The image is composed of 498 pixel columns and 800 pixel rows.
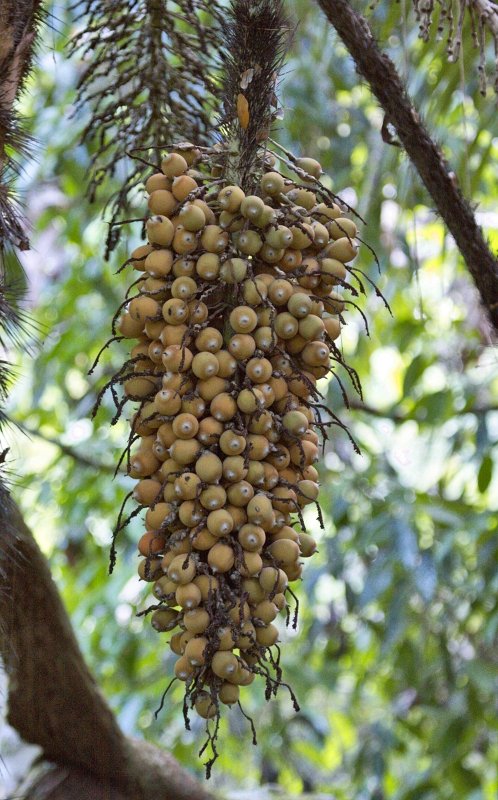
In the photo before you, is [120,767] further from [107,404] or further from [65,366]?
[65,366]

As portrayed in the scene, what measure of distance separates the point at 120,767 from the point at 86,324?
197cm

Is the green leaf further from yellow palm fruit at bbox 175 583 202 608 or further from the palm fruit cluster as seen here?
yellow palm fruit at bbox 175 583 202 608

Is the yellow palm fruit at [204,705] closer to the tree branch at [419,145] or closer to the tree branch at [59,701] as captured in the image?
the tree branch at [59,701]

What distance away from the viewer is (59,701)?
58.2 inches

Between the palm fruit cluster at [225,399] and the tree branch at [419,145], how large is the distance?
33 centimetres

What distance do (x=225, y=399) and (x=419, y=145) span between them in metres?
0.52

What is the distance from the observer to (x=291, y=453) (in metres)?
0.88

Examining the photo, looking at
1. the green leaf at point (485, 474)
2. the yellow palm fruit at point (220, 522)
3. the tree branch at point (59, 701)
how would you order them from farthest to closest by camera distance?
the green leaf at point (485, 474)
the tree branch at point (59, 701)
the yellow palm fruit at point (220, 522)

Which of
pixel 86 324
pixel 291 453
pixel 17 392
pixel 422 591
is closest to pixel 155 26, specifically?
pixel 291 453

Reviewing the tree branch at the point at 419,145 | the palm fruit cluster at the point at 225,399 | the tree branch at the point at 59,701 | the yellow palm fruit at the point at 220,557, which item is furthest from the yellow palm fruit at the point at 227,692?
the tree branch at the point at 419,145

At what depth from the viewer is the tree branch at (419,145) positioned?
1.17m

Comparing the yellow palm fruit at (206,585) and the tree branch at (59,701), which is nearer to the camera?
the yellow palm fruit at (206,585)

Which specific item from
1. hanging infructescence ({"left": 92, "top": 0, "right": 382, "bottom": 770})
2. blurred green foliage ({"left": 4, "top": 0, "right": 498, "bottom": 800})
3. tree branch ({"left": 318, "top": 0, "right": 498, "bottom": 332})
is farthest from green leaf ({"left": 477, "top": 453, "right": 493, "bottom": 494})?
hanging infructescence ({"left": 92, "top": 0, "right": 382, "bottom": 770})

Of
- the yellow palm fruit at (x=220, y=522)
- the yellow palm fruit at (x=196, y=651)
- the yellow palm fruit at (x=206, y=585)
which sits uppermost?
the yellow palm fruit at (x=220, y=522)
